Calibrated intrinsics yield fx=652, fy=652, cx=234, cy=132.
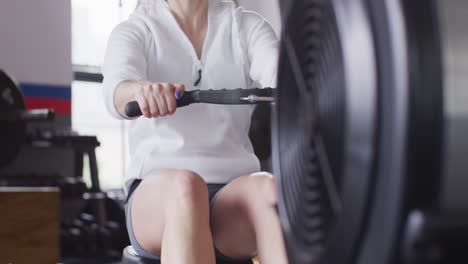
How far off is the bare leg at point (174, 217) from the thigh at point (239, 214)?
8cm

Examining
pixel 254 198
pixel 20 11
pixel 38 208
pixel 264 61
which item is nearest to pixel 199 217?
pixel 254 198

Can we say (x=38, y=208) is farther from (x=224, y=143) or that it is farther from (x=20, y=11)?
(x=20, y=11)

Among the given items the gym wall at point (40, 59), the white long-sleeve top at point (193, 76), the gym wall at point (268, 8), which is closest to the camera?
the white long-sleeve top at point (193, 76)

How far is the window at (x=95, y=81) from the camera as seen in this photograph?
447 centimetres

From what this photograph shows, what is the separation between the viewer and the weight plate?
294 centimetres

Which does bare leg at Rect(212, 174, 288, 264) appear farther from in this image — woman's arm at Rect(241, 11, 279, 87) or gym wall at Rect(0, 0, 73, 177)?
gym wall at Rect(0, 0, 73, 177)

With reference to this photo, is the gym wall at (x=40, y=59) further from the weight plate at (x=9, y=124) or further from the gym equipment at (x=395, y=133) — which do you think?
the gym equipment at (x=395, y=133)

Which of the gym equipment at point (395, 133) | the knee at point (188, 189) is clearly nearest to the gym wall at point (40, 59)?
the knee at point (188, 189)

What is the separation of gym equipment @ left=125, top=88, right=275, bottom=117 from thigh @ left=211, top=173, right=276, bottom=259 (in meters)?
0.15

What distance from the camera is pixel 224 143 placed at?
124cm

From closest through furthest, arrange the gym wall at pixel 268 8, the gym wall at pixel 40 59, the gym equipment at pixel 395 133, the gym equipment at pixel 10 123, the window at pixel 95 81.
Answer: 1. the gym equipment at pixel 395 133
2. the gym equipment at pixel 10 123
3. the gym wall at pixel 40 59
4. the window at pixel 95 81
5. the gym wall at pixel 268 8

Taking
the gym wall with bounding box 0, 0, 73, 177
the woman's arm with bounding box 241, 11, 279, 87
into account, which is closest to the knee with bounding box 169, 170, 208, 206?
the woman's arm with bounding box 241, 11, 279, 87

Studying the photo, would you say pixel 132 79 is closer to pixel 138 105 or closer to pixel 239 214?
pixel 138 105

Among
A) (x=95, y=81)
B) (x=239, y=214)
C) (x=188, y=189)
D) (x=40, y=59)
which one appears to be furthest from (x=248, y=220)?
(x=95, y=81)
